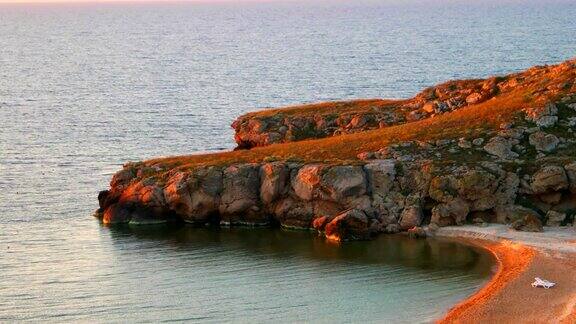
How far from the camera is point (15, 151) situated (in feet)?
416

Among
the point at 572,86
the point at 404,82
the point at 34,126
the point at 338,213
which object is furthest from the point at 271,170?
the point at 404,82

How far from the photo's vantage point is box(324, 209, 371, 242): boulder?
295 ft

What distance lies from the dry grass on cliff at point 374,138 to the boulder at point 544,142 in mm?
3954

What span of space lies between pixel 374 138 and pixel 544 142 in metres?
15.0

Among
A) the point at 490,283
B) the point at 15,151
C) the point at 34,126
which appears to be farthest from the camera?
the point at 34,126

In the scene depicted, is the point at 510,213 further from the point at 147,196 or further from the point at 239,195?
the point at 147,196

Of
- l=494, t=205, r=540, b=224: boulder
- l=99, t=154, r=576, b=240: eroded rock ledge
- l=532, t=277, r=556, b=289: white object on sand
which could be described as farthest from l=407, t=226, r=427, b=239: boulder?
l=532, t=277, r=556, b=289: white object on sand

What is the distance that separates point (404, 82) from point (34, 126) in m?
68.1

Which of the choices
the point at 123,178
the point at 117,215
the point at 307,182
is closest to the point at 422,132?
the point at 307,182

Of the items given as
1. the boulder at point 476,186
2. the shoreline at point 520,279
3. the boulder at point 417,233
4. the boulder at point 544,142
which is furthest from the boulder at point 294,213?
the boulder at point 544,142

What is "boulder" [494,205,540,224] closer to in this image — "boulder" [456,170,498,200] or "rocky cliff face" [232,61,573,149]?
"boulder" [456,170,498,200]

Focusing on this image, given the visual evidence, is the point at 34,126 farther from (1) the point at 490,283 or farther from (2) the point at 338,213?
(1) the point at 490,283

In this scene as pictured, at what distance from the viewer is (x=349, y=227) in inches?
3553

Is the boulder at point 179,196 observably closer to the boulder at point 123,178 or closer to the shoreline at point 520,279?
the boulder at point 123,178
